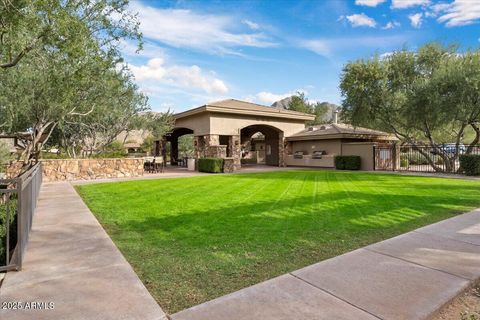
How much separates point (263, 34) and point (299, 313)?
20.9 metres

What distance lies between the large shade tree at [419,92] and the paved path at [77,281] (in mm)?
17326

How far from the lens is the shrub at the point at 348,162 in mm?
20734

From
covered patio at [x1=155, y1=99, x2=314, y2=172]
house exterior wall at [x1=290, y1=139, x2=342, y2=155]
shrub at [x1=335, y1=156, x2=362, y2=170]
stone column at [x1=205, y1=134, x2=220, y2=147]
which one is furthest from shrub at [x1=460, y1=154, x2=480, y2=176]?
stone column at [x1=205, y1=134, x2=220, y2=147]

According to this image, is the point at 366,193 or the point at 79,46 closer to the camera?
the point at 79,46

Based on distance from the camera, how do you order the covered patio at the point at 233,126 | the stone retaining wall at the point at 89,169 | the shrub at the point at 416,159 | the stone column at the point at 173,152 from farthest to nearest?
the stone column at the point at 173,152 < the shrub at the point at 416,159 < the covered patio at the point at 233,126 < the stone retaining wall at the point at 89,169

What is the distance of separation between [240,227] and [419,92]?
15.8 meters

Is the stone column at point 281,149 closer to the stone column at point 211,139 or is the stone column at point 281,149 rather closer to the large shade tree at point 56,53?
the stone column at point 211,139

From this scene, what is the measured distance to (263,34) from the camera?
2098 cm

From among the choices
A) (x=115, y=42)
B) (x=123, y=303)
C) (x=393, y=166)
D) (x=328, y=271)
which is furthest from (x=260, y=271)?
(x=393, y=166)

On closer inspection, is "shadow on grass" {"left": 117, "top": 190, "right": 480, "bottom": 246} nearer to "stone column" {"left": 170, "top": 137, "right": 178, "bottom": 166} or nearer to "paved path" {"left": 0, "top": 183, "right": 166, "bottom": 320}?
"paved path" {"left": 0, "top": 183, "right": 166, "bottom": 320}

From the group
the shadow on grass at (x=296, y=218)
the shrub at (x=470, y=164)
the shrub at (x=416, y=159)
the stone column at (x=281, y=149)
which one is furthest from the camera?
the shrub at (x=416, y=159)

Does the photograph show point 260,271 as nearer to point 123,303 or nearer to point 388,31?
point 123,303

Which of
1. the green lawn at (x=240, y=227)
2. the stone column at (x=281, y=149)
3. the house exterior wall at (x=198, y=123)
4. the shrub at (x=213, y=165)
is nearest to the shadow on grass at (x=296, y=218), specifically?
the green lawn at (x=240, y=227)

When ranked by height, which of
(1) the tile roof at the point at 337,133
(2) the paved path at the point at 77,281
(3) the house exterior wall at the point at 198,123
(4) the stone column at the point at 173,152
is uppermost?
(3) the house exterior wall at the point at 198,123
